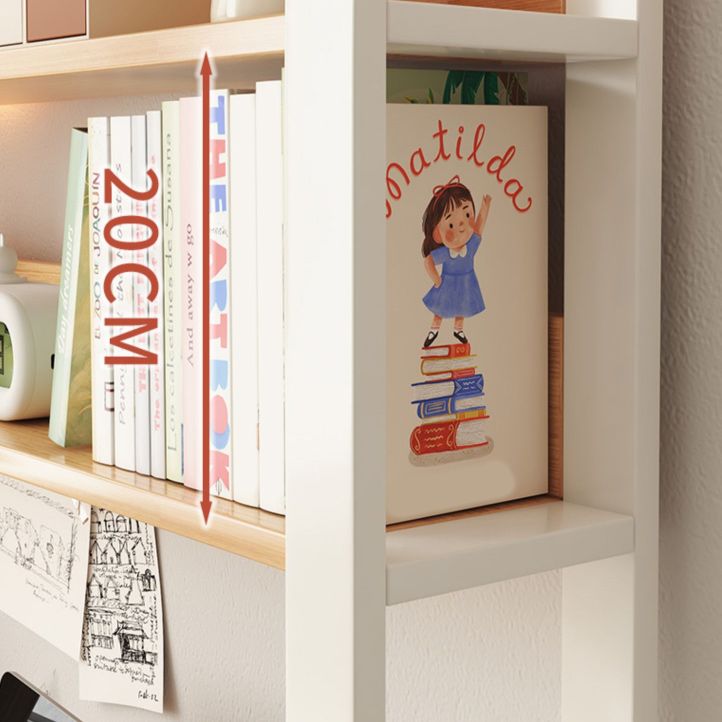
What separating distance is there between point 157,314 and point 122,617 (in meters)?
0.54

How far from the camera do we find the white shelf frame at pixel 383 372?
0.48 meters

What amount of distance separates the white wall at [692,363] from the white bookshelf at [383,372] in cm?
4

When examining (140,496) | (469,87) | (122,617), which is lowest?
(122,617)

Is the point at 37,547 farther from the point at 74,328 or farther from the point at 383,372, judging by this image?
the point at 383,372

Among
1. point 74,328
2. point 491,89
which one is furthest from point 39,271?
point 491,89

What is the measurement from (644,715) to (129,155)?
47 cm

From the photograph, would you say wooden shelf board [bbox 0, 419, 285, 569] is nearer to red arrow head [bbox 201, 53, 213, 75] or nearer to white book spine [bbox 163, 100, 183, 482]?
white book spine [bbox 163, 100, 183, 482]

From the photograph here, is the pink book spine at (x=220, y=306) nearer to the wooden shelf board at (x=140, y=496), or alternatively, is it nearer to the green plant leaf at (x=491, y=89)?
the wooden shelf board at (x=140, y=496)

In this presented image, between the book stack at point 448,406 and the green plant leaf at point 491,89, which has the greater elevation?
the green plant leaf at point 491,89

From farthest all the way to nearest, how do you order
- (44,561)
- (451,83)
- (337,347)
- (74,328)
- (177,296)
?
(44,561) < (74,328) < (177,296) < (451,83) < (337,347)

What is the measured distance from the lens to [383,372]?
49 cm

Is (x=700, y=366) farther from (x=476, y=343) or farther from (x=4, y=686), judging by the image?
(x=4, y=686)

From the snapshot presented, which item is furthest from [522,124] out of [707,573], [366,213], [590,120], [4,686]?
[4,686]

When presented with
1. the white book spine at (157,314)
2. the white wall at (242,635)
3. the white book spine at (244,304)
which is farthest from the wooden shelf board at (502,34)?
the white wall at (242,635)
